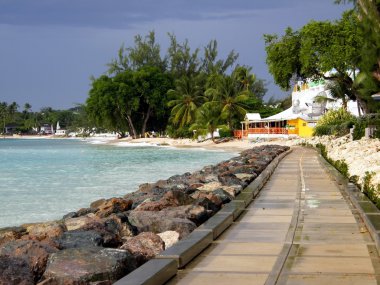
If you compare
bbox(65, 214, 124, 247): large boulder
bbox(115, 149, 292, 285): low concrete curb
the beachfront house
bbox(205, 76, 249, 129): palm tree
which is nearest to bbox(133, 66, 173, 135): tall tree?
bbox(205, 76, 249, 129): palm tree

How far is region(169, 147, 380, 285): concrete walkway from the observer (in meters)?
5.95

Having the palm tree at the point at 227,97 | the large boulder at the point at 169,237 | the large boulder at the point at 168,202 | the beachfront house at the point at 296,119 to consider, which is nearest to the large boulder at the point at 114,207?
the large boulder at the point at 168,202

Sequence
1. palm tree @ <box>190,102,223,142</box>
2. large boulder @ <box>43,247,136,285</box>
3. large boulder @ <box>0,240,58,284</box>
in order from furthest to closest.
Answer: palm tree @ <box>190,102,223,142</box> → large boulder @ <box>0,240,58,284</box> → large boulder @ <box>43,247,136,285</box>

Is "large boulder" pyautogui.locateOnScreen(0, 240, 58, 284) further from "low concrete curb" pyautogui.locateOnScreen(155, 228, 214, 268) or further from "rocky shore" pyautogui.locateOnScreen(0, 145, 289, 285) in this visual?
"low concrete curb" pyautogui.locateOnScreen(155, 228, 214, 268)

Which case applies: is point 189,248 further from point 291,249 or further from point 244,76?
point 244,76

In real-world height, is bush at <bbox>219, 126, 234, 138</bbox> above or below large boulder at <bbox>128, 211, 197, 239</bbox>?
above

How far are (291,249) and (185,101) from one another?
7864 centimetres

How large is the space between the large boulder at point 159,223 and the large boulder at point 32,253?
210 centimetres

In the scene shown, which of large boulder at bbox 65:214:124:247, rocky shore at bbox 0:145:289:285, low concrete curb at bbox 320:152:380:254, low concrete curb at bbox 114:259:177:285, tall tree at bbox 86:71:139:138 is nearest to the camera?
low concrete curb at bbox 114:259:177:285

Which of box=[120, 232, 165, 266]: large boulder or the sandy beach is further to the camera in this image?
the sandy beach

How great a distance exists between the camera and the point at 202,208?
9945 mm

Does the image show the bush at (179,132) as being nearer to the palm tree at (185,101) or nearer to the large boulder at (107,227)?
the palm tree at (185,101)

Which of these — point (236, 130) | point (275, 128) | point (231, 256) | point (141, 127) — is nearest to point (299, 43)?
point (275, 128)

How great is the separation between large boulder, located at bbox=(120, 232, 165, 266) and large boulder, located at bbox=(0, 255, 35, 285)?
137 centimetres
